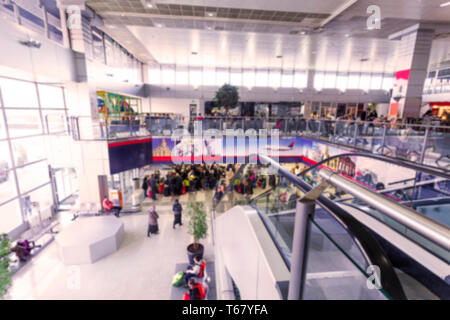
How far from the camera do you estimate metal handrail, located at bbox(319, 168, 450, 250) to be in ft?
1.73

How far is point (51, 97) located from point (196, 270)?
11.9 meters

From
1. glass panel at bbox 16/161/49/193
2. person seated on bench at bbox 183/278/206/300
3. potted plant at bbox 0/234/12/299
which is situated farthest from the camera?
glass panel at bbox 16/161/49/193

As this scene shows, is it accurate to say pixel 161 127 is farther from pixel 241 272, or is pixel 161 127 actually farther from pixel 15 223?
pixel 241 272

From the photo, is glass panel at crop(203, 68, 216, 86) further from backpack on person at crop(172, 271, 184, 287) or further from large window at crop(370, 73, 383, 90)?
backpack on person at crop(172, 271, 184, 287)

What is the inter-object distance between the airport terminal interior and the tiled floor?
6 centimetres

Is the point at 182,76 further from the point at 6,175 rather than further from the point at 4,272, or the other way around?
the point at 4,272

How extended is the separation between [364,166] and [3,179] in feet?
49.8

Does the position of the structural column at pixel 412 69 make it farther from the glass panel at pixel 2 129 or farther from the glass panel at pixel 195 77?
the glass panel at pixel 2 129

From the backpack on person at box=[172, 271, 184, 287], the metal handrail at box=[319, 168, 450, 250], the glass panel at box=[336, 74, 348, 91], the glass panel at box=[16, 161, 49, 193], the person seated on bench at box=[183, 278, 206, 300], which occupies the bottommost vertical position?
the backpack on person at box=[172, 271, 184, 287]

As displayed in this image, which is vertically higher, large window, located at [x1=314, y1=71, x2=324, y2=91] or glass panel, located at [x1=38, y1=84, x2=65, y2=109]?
large window, located at [x1=314, y1=71, x2=324, y2=91]

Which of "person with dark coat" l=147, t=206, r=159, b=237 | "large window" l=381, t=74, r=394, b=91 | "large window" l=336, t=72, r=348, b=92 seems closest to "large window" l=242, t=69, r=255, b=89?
"large window" l=336, t=72, r=348, b=92

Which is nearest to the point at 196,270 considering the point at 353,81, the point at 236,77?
the point at 236,77

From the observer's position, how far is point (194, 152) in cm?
1355
